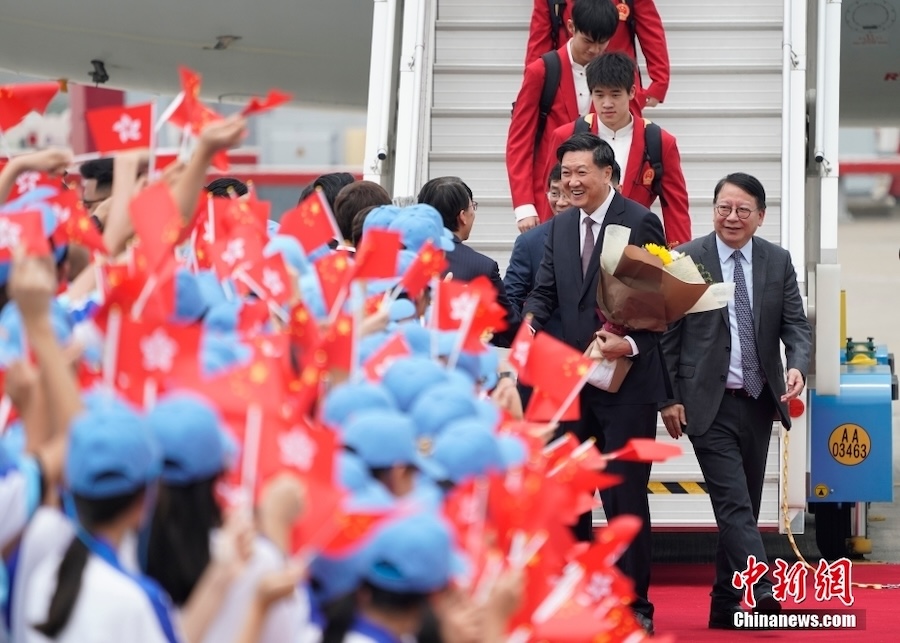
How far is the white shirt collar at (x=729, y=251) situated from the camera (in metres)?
6.52

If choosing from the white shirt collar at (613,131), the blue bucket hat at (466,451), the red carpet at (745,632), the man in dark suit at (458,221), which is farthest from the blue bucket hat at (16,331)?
the white shirt collar at (613,131)

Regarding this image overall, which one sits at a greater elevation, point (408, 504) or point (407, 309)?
point (407, 309)

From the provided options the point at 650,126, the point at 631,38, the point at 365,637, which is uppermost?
the point at 631,38

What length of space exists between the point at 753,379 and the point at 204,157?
10.8 ft

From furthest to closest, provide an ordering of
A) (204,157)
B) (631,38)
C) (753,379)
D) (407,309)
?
(631,38), (753,379), (407,309), (204,157)

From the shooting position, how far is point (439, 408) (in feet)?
10.1

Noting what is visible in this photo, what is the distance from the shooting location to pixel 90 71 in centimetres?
1420

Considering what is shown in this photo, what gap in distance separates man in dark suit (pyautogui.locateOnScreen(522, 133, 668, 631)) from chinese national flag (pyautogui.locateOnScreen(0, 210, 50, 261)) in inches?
114

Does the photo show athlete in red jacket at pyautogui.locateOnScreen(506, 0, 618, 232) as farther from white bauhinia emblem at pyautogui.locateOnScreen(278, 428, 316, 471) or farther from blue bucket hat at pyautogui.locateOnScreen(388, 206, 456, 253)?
white bauhinia emblem at pyautogui.locateOnScreen(278, 428, 316, 471)

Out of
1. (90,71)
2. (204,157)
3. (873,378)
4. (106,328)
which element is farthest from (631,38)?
(90,71)

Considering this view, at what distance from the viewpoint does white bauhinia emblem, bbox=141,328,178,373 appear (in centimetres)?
306

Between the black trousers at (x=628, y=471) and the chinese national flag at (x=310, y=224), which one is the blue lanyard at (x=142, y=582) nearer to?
the chinese national flag at (x=310, y=224)

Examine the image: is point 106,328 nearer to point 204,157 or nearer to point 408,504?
point 204,157

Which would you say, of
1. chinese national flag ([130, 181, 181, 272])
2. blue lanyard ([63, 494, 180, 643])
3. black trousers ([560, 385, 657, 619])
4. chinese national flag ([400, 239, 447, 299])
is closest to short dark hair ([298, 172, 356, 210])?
black trousers ([560, 385, 657, 619])
